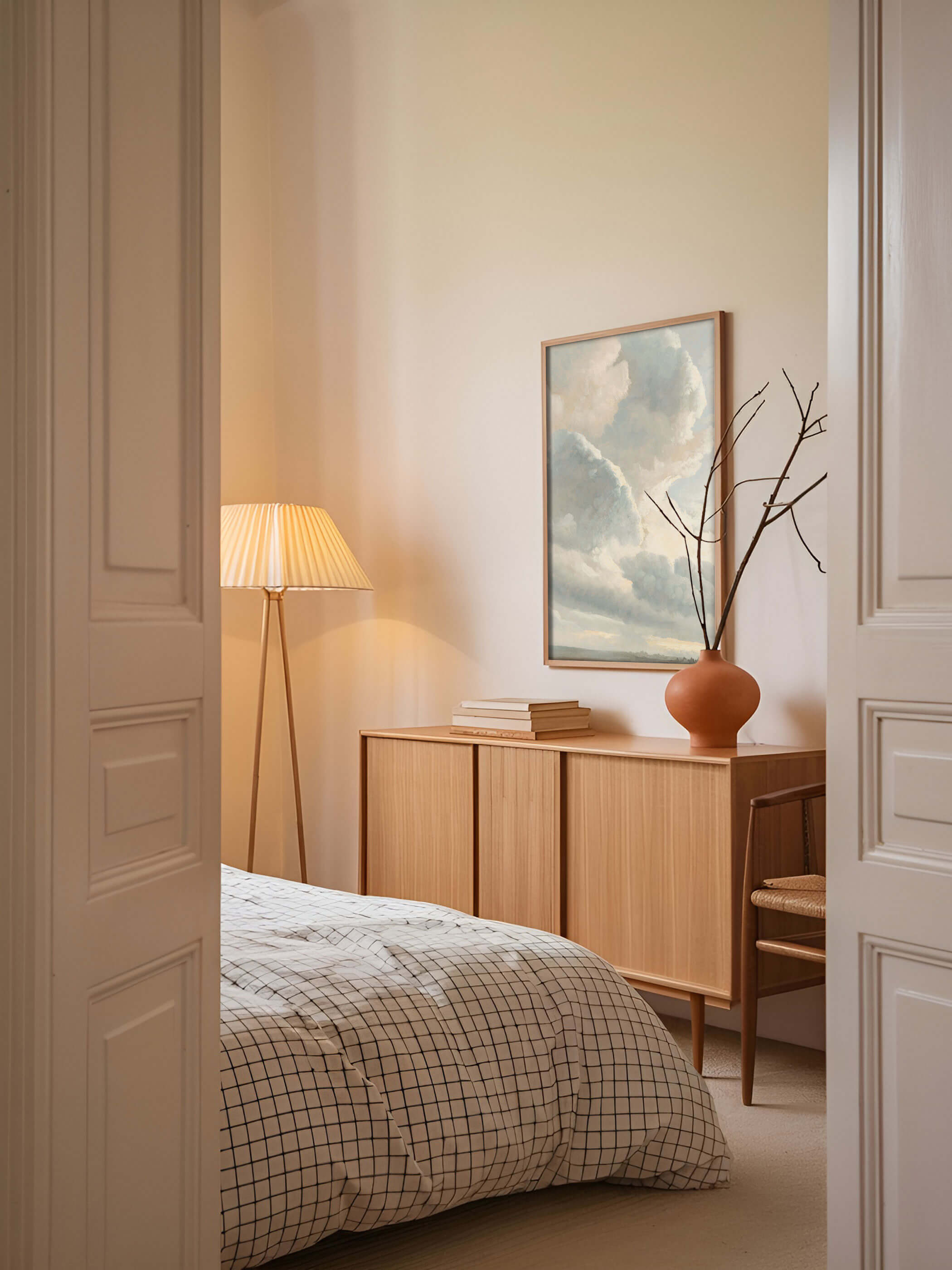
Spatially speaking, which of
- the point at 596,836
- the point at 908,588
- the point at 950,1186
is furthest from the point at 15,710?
the point at 596,836

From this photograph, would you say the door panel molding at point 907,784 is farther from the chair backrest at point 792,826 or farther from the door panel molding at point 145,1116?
the chair backrest at point 792,826

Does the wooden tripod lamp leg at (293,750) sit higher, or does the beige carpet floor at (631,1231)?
the wooden tripod lamp leg at (293,750)

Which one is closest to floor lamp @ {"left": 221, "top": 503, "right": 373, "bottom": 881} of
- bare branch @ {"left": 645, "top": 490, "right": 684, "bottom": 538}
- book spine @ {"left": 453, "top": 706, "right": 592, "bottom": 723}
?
book spine @ {"left": 453, "top": 706, "right": 592, "bottom": 723}

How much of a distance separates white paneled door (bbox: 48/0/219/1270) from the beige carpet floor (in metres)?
0.81

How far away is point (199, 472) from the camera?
1505mm

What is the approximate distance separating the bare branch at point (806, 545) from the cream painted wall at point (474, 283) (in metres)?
0.02

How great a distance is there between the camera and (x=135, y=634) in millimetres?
1362

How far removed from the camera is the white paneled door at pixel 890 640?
1489 mm

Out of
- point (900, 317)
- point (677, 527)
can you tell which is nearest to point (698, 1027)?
point (677, 527)

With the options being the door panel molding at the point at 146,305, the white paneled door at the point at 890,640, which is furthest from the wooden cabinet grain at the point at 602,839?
the door panel molding at the point at 146,305

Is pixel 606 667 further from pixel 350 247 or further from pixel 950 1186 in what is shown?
pixel 950 1186

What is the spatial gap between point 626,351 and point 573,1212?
8.07 feet

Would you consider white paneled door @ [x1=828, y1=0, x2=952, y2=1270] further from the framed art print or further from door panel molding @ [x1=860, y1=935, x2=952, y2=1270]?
the framed art print

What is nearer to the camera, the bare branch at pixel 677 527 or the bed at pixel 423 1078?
the bed at pixel 423 1078
